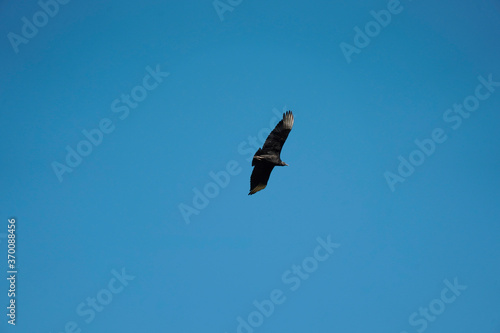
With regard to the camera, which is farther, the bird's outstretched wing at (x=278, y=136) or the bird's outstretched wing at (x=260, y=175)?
the bird's outstretched wing at (x=260, y=175)

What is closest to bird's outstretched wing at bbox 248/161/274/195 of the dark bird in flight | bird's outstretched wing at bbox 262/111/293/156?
the dark bird in flight

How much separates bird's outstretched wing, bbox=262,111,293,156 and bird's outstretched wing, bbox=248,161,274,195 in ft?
2.04

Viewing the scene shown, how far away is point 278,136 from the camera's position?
2234 cm

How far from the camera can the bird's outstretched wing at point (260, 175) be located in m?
22.9

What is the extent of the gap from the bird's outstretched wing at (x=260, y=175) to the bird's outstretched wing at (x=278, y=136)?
2.04ft

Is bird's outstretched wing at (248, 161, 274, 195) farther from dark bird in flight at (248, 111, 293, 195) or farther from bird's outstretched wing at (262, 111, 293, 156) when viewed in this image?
bird's outstretched wing at (262, 111, 293, 156)

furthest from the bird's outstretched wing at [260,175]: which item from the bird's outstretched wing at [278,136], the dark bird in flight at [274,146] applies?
the bird's outstretched wing at [278,136]

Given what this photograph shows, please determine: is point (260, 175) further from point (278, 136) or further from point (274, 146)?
point (278, 136)

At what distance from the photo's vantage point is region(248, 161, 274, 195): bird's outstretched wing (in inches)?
901

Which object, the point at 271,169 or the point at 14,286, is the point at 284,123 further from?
the point at 14,286

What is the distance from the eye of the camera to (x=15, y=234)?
25062 millimetres

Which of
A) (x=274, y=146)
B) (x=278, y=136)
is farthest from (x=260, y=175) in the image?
(x=278, y=136)

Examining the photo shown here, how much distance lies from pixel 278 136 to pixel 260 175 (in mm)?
2025

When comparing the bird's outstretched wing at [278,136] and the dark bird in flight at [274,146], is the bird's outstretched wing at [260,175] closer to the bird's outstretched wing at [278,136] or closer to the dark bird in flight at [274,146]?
the dark bird in flight at [274,146]
